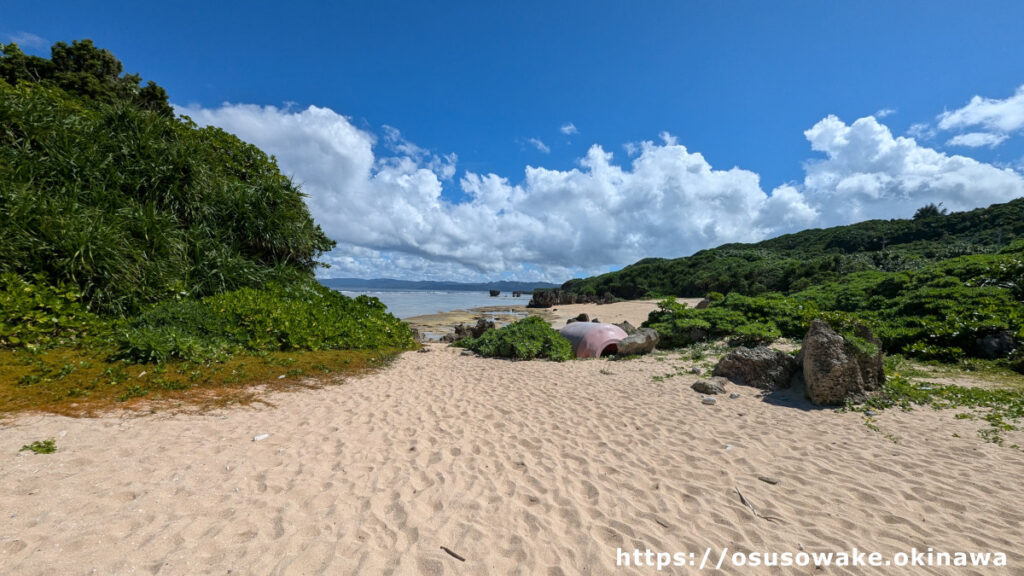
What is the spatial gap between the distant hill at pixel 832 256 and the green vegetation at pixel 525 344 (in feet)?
98.2

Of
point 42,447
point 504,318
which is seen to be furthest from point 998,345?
point 504,318

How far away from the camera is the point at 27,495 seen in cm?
294

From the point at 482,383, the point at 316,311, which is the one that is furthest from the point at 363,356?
the point at 482,383

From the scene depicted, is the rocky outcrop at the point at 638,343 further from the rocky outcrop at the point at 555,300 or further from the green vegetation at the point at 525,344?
the rocky outcrop at the point at 555,300

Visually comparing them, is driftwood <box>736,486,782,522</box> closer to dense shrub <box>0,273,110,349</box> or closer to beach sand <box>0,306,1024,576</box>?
beach sand <box>0,306,1024,576</box>

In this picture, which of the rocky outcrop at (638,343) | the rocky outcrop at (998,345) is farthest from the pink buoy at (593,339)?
the rocky outcrop at (998,345)

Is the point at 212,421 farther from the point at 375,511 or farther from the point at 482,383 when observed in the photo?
the point at 482,383

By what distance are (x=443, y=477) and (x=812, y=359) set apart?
726cm

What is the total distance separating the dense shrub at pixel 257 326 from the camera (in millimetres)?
6734

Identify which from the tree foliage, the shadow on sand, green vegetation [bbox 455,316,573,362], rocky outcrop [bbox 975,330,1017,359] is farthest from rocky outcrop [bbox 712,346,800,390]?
the tree foliage

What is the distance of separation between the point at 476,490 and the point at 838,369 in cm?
707

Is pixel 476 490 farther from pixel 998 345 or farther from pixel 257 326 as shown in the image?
pixel 998 345

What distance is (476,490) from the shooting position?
12.4 feet

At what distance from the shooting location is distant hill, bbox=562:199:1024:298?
34.9m
